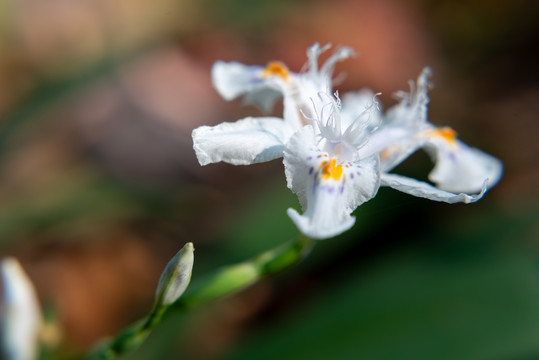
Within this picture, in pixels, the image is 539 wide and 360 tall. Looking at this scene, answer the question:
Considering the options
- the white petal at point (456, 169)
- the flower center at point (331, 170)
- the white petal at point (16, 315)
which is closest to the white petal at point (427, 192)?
the flower center at point (331, 170)

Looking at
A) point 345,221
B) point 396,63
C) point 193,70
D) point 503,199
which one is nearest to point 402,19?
point 396,63

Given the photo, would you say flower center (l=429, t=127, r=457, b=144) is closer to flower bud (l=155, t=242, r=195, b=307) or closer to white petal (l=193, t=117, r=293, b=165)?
white petal (l=193, t=117, r=293, b=165)

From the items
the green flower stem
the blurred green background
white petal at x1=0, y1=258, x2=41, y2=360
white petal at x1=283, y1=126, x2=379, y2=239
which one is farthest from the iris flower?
white petal at x1=0, y1=258, x2=41, y2=360

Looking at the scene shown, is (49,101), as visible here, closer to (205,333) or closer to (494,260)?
(205,333)

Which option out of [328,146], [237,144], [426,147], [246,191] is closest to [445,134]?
[426,147]

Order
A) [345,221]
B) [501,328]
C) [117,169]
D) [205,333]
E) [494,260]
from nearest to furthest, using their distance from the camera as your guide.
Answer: [345,221], [501,328], [494,260], [205,333], [117,169]

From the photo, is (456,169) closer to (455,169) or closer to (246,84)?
(455,169)
